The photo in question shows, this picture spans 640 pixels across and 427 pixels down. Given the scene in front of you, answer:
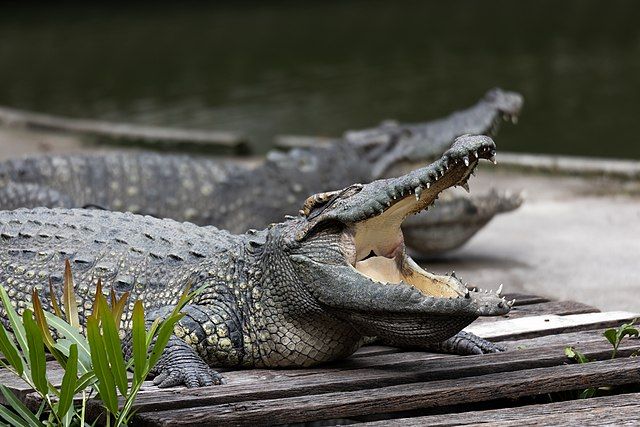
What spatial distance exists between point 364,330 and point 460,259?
339 cm

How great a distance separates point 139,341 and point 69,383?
8.3 inches

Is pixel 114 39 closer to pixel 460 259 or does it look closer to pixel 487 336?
pixel 460 259

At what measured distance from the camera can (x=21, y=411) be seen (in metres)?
3.19

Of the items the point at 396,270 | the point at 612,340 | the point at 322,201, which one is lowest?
the point at 612,340

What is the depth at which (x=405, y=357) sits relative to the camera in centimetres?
375

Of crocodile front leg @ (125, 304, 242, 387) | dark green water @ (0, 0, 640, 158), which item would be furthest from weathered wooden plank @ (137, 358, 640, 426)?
dark green water @ (0, 0, 640, 158)

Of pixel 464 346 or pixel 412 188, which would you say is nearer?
pixel 412 188

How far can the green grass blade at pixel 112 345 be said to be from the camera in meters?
3.01

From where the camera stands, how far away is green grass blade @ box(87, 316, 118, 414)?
9.86ft

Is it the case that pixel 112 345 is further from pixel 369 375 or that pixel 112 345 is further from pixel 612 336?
pixel 612 336

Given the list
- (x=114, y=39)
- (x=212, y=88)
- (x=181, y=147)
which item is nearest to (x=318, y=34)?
(x=114, y=39)

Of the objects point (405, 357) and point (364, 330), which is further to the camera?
point (405, 357)

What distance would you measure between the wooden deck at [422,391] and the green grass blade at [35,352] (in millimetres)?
223

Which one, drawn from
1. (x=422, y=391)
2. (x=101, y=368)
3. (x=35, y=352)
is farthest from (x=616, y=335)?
(x=35, y=352)
